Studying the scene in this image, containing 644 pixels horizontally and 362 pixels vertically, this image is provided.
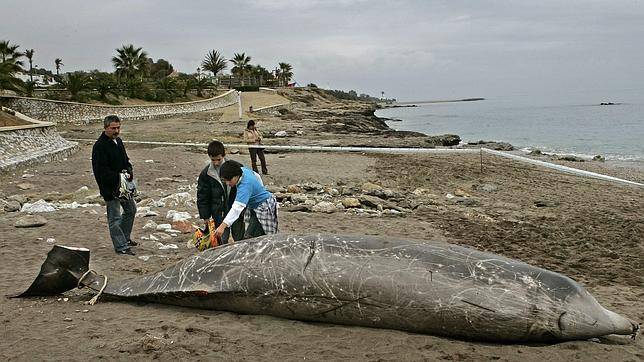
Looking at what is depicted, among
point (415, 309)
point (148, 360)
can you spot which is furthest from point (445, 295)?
point (148, 360)

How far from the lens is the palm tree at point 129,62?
2071 inches

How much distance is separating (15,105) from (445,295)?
109 feet

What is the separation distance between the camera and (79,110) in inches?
1404

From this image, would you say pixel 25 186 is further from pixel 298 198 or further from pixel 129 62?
pixel 129 62

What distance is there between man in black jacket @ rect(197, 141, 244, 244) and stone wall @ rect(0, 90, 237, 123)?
27.2 m

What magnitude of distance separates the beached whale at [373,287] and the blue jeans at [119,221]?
1374 mm

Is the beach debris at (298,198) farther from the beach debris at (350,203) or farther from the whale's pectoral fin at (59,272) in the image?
the whale's pectoral fin at (59,272)

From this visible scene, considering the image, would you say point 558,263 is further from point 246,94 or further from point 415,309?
point 246,94

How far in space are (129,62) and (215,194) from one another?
51.1m

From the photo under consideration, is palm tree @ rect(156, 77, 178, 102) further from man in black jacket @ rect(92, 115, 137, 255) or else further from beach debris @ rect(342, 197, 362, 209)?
man in black jacket @ rect(92, 115, 137, 255)

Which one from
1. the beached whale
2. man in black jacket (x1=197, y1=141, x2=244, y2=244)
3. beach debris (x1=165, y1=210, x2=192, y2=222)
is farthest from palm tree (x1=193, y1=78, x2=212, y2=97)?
the beached whale

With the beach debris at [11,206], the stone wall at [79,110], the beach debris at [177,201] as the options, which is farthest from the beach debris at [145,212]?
the stone wall at [79,110]

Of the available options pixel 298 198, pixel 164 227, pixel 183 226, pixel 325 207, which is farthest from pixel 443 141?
pixel 164 227

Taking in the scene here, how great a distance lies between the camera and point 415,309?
4926 millimetres
